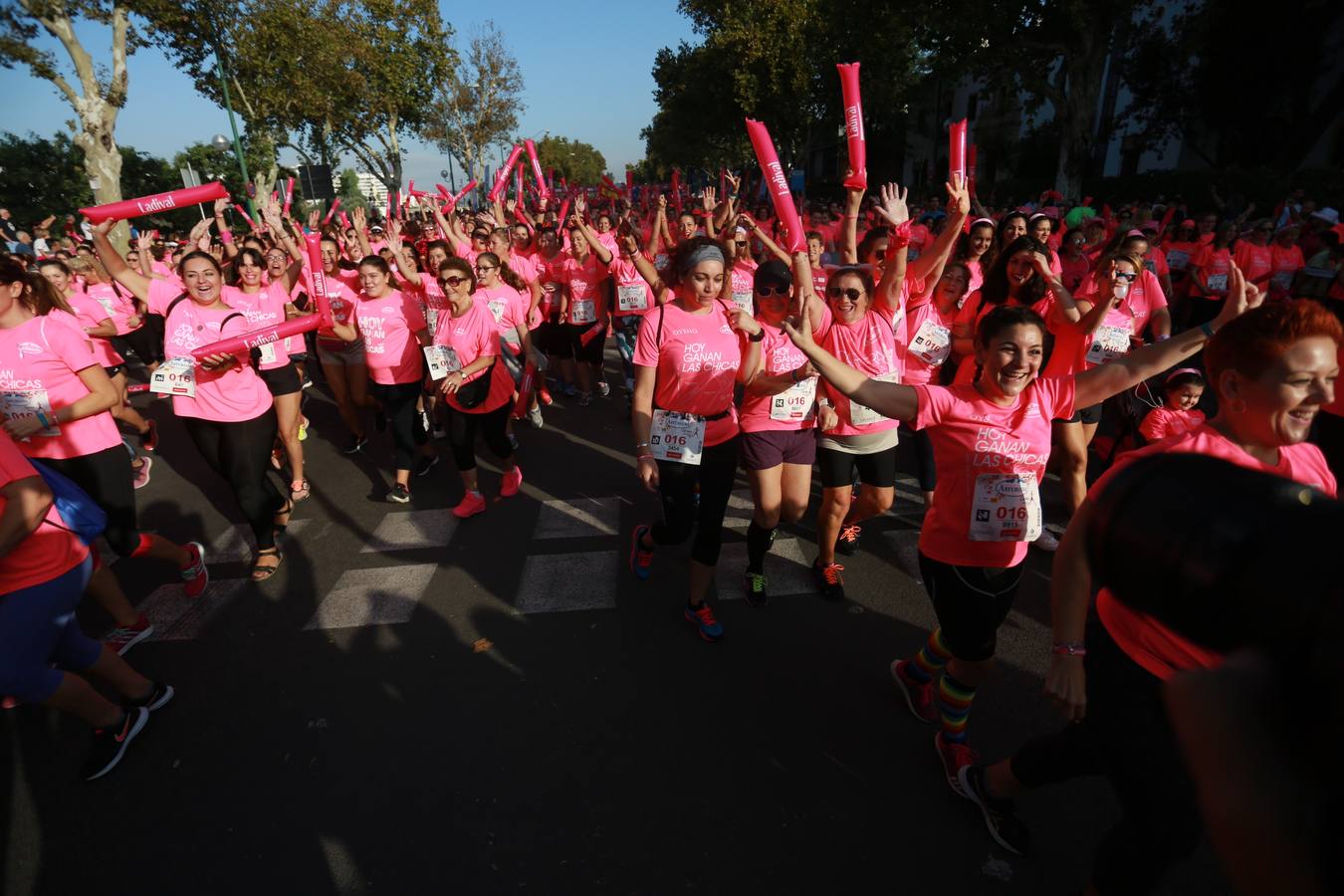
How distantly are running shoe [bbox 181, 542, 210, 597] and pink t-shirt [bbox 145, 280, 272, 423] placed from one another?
2.81 ft

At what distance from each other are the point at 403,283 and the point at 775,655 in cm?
535

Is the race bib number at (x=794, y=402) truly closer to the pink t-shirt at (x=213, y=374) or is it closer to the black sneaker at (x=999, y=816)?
the black sneaker at (x=999, y=816)

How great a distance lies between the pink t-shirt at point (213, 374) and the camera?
3.87 meters

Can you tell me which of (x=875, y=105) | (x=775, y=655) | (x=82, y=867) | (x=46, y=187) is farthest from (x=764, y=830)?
(x=46, y=187)

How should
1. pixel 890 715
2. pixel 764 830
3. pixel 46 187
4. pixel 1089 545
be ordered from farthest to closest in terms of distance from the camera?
pixel 46 187 → pixel 890 715 → pixel 764 830 → pixel 1089 545

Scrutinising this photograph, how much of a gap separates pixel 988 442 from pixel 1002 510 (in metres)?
0.24

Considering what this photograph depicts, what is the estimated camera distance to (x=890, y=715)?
9.36ft

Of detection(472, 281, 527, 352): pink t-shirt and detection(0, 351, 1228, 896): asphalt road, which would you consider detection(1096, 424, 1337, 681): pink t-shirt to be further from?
detection(472, 281, 527, 352): pink t-shirt

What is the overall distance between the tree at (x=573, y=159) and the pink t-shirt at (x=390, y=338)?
194 ft

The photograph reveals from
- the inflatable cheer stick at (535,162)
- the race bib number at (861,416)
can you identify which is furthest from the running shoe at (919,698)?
the inflatable cheer stick at (535,162)

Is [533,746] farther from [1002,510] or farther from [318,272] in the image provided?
[318,272]

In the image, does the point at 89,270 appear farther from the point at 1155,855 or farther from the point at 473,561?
the point at 1155,855

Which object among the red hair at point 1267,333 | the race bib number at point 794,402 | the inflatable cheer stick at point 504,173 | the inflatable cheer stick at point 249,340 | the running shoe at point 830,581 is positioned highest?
the inflatable cheer stick at point 504,173

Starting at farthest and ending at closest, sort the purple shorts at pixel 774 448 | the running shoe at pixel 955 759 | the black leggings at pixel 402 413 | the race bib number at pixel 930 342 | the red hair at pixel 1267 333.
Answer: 1. the black leggings at pixel 402 413
2. the race bib number at pixel 930 342
3. the purple shorts at pixel 774 448
4. the running shoe at pixel 955 759
5. the red hair at pixel 1267 333
